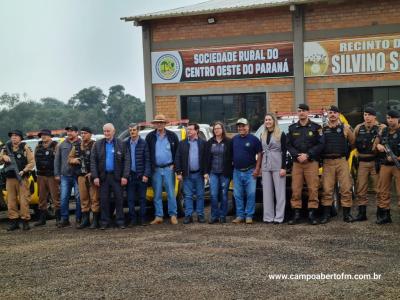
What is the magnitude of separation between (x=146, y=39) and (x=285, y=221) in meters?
10.7

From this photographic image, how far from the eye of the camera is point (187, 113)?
60.7 ft

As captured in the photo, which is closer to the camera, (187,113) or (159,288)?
(159,288)

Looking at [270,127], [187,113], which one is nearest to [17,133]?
[270,127]

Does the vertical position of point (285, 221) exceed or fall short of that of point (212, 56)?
it falls short

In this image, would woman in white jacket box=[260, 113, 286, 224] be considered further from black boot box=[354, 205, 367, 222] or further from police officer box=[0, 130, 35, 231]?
police officer box=[0, 130, 35, 231]

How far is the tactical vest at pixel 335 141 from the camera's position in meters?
9.23

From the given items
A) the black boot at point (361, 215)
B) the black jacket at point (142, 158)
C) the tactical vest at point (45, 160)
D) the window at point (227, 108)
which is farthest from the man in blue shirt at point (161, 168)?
the window at point (227, 108)

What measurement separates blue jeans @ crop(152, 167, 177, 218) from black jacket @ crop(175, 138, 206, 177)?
190 millimetres

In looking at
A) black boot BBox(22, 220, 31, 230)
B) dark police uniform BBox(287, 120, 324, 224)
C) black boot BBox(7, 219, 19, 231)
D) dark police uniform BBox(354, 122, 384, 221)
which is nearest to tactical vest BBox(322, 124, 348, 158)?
dark police uniform BBox(287, 120, 324, 224)

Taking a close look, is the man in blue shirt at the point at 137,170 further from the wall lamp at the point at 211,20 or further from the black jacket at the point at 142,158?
the wall lamp at the point at 211,20

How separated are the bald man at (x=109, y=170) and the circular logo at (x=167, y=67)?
28.6ft

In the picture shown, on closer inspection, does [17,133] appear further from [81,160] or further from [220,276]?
[220,276]

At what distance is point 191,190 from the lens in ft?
32.8

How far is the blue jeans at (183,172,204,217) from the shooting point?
32.4ft
